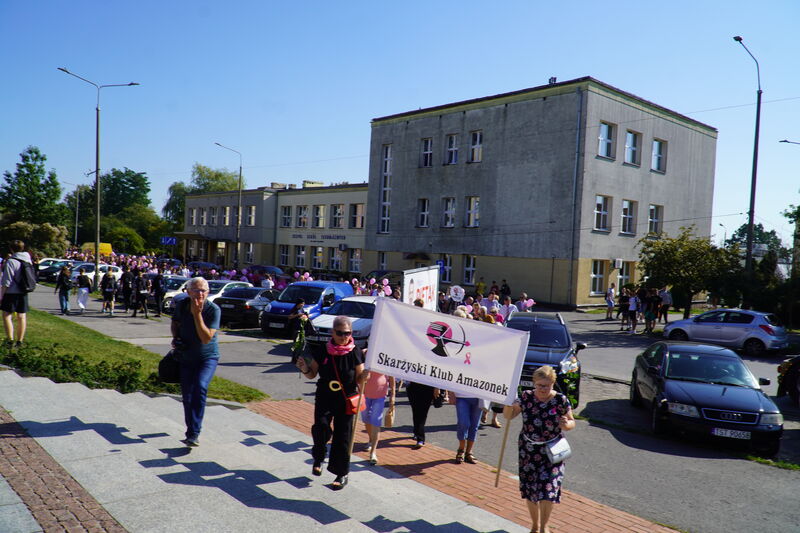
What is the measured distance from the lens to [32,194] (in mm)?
47406

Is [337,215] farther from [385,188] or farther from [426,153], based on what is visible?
[426,153]

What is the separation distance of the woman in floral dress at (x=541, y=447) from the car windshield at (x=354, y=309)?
1012 centimetres

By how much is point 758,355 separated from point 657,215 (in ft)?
61.1

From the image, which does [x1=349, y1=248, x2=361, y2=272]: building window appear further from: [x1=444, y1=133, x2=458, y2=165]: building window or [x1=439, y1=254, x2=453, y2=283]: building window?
[x1=444, y1=133, x2=458, y2=165]: building window

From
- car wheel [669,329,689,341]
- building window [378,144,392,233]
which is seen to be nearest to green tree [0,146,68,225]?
building window [378,144,392,233]

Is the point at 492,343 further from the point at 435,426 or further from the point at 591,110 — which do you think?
the point at 591,110

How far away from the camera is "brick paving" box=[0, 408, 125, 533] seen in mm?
4140

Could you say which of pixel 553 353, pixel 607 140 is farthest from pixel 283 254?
pixel 553 353

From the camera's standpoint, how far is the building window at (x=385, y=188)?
42.7 meters

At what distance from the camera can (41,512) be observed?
4277 millimetres

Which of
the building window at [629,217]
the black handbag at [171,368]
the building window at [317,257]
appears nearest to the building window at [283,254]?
the building window at [317,257]

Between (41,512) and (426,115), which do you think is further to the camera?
(426,115)

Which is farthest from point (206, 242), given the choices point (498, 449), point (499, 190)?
point (498, 449)

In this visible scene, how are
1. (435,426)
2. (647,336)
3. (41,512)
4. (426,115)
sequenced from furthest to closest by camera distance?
(426,115) → (647,336) → (435,426) → (41,512)
